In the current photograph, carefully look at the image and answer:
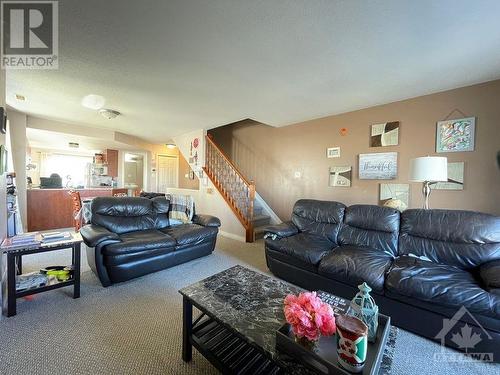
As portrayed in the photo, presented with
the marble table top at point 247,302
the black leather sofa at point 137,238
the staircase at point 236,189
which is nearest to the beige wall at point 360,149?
the staircase at point 236,189

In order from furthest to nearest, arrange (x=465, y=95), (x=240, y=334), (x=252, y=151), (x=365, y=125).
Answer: (x=252, y=151) < (x=365, y=125) < (x=465, y=95) < (x=240, y=334)

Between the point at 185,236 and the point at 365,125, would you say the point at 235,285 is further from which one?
the point at 365,125

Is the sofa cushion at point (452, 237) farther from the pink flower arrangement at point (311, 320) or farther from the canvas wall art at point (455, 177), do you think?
the pink flower arrangement at point (311, 320)

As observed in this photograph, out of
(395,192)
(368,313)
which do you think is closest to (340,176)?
(395,192)

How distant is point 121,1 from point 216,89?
4.94 ft

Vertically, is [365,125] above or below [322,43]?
below

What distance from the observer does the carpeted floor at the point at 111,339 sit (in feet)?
4.72

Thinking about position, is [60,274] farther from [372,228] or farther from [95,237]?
[372,228]

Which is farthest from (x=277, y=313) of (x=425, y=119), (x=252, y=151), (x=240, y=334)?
(x=252, y=151)

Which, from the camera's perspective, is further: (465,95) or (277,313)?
(465,95)

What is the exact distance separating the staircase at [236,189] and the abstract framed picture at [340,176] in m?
1.53

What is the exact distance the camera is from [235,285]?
5.51 ft

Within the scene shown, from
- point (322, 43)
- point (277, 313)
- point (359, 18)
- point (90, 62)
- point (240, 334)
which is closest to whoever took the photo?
point (240, 334)

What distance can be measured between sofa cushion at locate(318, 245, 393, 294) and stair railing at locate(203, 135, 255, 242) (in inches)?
87.3
